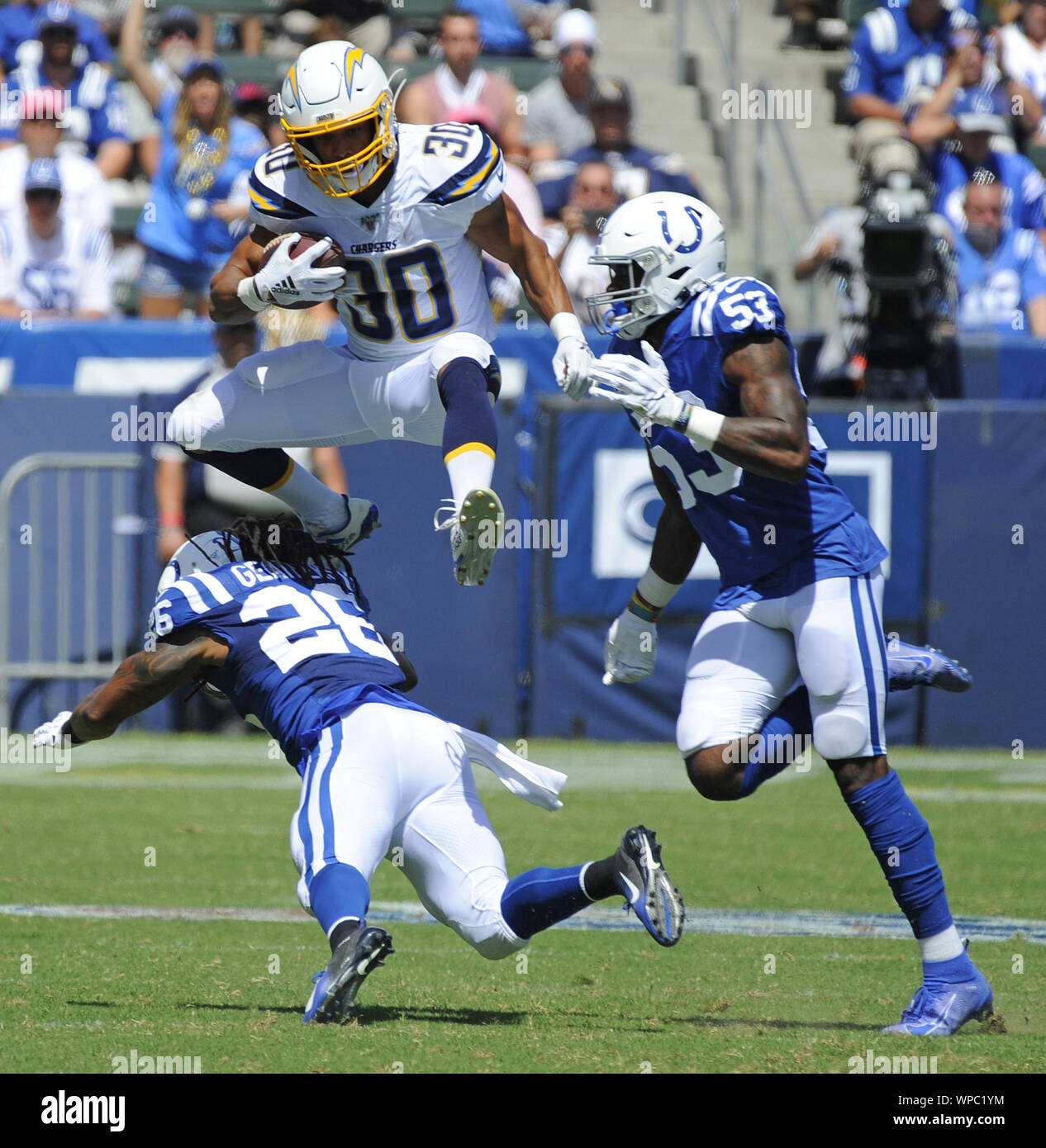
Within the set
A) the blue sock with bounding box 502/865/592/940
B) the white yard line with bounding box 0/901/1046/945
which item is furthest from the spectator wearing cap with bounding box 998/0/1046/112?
the blue sock with bounding box 502/865/592/940

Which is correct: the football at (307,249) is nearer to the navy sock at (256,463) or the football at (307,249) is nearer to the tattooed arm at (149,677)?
the navy sock at (256,463)

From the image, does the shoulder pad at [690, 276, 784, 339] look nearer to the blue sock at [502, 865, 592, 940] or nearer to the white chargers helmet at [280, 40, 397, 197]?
the white chargers helmet at [280, 40, 397, 197]

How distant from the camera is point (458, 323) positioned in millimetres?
5617

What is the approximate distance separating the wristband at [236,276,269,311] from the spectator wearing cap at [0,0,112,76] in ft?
25.3

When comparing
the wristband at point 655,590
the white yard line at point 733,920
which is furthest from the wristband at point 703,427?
the white yard line at point 733,920

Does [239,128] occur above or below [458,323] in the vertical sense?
above

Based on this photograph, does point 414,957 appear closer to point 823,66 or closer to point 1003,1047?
point 1003,1047

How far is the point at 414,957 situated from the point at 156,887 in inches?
54.3

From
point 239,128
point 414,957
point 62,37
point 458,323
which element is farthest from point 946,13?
point 414,957

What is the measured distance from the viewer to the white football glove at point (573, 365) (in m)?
5.18

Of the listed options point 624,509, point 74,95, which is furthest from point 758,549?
point 74,95

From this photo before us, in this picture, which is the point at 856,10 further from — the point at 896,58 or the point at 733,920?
the point at 733,920

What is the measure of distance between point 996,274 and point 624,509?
3.37 metres

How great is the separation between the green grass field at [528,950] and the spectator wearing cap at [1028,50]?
21.3 feet
